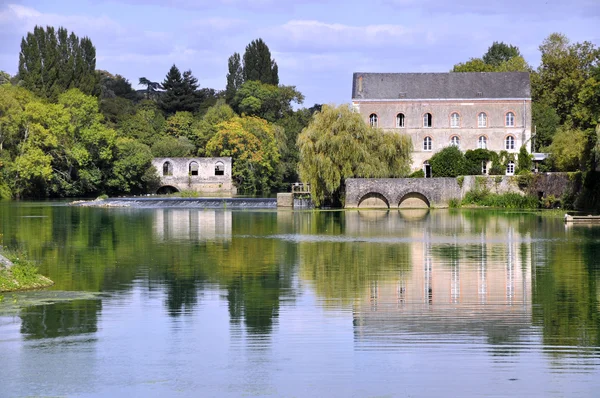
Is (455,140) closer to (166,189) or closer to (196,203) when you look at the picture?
(196,203)

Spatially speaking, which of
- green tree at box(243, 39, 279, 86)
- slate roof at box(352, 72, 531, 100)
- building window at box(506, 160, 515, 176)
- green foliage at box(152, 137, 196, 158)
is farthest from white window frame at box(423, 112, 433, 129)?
green tree at box(243, 39, 279, 86)

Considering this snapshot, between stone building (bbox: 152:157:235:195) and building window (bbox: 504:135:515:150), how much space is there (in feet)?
81.3

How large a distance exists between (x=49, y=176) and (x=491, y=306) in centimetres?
5444

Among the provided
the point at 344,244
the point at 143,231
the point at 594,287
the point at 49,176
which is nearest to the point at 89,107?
the point at 49,176

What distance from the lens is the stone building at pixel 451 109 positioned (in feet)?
216

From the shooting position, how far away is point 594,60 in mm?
74562

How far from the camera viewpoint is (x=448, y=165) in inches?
2330

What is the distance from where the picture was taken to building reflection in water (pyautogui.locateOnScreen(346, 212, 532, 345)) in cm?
1435

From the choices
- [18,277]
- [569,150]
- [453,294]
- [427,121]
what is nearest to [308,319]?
[453,294]

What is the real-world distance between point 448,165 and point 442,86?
937cm

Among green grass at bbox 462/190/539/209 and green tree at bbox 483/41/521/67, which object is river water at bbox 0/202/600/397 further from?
green tree at bbox 483/41/521/67

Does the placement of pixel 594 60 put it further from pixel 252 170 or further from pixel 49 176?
pixel 49 176

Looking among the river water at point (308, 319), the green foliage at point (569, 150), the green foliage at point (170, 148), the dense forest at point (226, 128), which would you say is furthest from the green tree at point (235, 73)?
the river water at point (308, 319)

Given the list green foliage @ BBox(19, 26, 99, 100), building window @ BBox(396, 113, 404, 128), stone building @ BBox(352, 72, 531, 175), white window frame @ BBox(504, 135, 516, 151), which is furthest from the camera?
green foliage @ BBox(19, 26, 99, 100)
